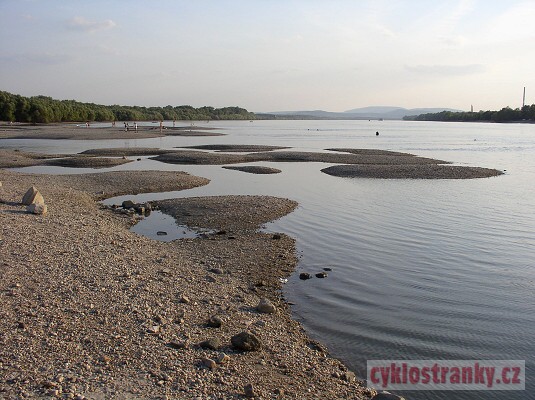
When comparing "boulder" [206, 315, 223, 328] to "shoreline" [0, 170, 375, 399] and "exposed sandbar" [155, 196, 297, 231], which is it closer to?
"shoreline" [0, 170, 375, 399]

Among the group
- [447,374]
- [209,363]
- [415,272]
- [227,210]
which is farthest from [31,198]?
[447,374]

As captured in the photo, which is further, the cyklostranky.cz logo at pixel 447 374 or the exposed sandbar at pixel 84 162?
the exposed sandbar at pixel 84 162

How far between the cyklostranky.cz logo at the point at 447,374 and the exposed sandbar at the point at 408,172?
27161 mm

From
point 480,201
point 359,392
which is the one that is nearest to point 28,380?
point 359,392

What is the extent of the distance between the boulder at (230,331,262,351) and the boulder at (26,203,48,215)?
36.0ft

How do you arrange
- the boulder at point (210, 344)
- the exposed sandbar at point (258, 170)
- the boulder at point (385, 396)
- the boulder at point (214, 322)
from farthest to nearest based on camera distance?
the exposed sandbar at point (258, 170) < the boulder at point (214, 322) < the boulder at point (210, 344) < the boulder at point (385, 396)

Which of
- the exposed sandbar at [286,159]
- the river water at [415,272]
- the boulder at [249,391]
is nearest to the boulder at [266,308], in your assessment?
the river water at [415,272]

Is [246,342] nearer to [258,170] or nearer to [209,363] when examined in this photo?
[209,363]

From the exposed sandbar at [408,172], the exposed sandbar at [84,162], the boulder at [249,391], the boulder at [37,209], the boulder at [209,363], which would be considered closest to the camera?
the boulder at [249,391]

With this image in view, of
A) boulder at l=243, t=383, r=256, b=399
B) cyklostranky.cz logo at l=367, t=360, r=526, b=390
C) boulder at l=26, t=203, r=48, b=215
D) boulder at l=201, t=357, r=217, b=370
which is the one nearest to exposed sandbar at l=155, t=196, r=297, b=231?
boulder at l=26, t=203, r=48, b=215

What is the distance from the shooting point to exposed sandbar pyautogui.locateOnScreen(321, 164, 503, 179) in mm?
36062

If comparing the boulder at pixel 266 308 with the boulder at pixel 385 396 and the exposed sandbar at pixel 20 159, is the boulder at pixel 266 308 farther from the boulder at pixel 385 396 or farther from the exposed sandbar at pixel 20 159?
the exposed sandbar at pixel 20 159

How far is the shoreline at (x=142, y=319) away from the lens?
7102 mm

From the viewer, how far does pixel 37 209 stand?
16953mm
